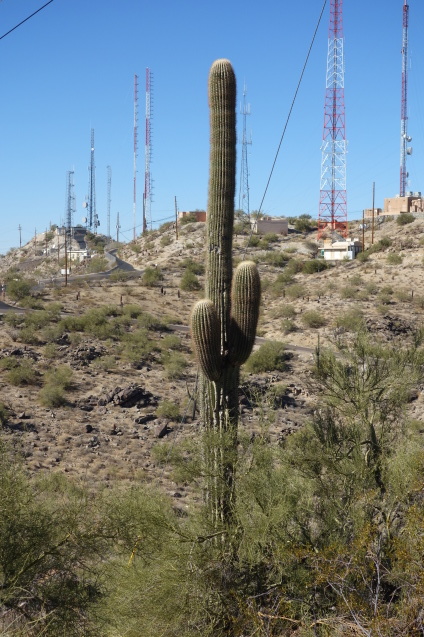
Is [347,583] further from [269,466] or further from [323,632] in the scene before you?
[269,466]

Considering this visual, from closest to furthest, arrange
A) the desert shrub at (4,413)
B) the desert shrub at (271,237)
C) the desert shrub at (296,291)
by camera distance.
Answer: the desert shrub at (4,413) → the desert shrub at (296,291) → the desert shrub at (271,237)

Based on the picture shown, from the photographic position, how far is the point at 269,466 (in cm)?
1270

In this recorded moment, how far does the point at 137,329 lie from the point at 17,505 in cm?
2813

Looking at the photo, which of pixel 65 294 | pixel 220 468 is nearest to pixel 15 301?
pixel 65 294

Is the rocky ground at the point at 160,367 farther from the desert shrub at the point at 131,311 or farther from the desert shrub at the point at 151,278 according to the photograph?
the desert shrub at the point at 131,311

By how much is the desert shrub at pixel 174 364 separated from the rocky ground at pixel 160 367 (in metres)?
0.12

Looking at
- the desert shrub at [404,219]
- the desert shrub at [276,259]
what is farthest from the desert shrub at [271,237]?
the desert shrub at [404,219]

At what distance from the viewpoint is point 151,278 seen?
51594 mm

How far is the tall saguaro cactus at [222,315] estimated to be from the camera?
1217 centimetres

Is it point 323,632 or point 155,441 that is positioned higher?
point 323,632

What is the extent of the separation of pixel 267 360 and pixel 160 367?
451cm

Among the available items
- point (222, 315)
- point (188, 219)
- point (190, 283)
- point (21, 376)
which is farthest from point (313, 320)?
point (188, 219)

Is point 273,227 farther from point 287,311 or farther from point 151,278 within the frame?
point 287,311

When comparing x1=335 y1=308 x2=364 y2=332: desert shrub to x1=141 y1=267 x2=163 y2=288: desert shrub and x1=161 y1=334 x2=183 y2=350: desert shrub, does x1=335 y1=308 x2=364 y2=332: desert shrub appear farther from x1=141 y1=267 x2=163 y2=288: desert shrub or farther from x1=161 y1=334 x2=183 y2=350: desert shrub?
x1=141 y1=267 x2=163 y2=288: desert shrub
